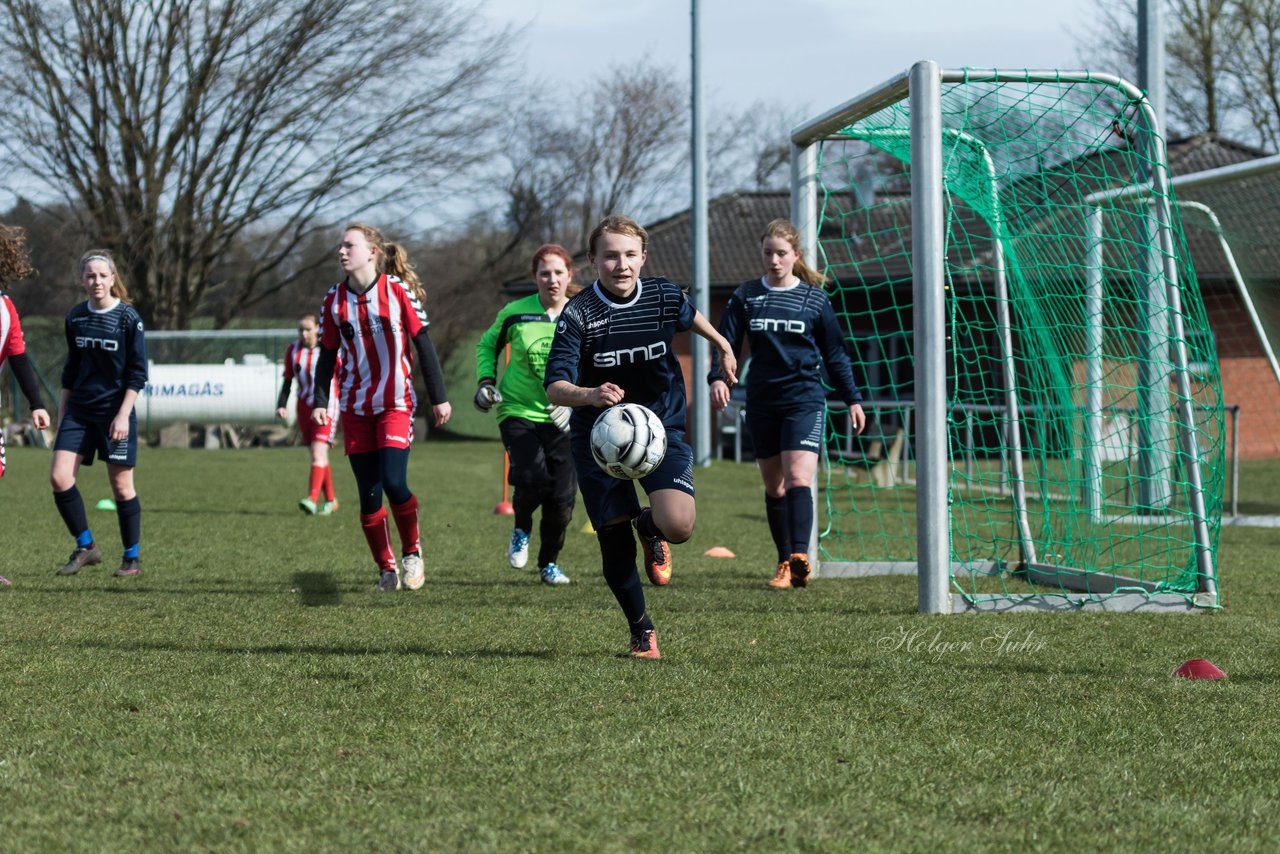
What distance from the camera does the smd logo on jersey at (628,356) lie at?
17.1 feet

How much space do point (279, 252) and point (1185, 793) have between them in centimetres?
3015

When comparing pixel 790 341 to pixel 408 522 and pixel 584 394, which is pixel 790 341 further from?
pixel 584 394

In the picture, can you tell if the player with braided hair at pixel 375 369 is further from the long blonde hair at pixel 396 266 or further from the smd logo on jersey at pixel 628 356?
the smd logo on jersey at pixel 628 356

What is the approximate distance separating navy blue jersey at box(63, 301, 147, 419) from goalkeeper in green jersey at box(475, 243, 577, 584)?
1953 mm

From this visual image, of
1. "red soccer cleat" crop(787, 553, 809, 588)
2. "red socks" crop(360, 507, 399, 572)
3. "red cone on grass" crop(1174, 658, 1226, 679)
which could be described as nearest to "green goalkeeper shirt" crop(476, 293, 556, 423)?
"red socks" crop(360, 507, 399, 572)

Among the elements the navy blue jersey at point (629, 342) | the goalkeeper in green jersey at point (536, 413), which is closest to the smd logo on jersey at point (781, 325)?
the goalkeeper in green jersey at point (536, 413)

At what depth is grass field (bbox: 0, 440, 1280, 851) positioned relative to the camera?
3244 mm

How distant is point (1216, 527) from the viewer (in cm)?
700

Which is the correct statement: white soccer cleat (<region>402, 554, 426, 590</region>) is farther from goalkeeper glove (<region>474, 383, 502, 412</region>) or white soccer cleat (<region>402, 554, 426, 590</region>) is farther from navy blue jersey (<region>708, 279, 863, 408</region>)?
navy blue jersey (<region>708, 279, 863, 408</region>)

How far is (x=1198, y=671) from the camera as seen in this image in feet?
16.5

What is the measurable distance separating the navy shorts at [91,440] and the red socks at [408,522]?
170 cm

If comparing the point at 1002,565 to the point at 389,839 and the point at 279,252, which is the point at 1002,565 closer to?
the point at 389,839

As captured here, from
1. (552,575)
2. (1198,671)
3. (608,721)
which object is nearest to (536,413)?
(552,575)

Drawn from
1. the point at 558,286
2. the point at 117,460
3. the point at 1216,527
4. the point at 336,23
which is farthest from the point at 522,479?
the point at 336,23
